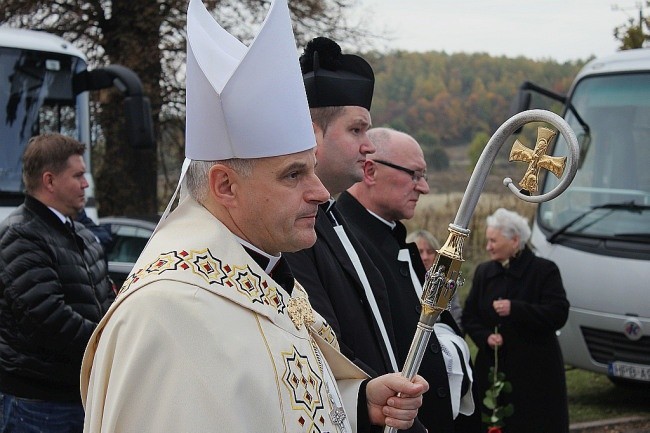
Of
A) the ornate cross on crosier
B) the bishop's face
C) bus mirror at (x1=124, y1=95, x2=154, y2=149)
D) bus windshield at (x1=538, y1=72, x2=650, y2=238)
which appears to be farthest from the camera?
bus mirror at (x1=124, y1=95, x2=154, y2=149)

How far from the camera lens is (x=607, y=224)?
8219 millimetres

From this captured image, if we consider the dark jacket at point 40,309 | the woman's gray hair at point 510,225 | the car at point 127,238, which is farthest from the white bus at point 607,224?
the dark jacket at point 40,309

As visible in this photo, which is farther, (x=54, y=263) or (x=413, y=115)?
(x=413, y=115)

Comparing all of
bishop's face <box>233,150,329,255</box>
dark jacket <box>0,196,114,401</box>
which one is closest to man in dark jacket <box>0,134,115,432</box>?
dark jacket <box>0,196,114,401</box>

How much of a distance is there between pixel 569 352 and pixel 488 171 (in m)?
6.02

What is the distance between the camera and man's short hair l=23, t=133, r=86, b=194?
445 centimetres

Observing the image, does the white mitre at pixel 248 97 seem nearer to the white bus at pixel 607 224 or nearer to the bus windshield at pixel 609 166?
the white bus at pixel 607 224

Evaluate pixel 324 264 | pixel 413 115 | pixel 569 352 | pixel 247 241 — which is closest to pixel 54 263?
pixel 324 264

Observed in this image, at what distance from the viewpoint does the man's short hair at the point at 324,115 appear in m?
3.58

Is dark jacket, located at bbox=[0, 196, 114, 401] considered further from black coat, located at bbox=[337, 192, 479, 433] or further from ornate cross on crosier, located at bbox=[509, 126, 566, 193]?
ornate cross on crosier, located at bbox=[509, 126, 566, 193]

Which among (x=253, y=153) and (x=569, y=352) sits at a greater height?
(x=253, y=153)

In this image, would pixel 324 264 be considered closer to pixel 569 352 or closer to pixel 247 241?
pixel 247 241

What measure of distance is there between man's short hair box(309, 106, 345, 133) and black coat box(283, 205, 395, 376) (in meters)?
0.32

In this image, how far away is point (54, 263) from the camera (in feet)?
14.0
